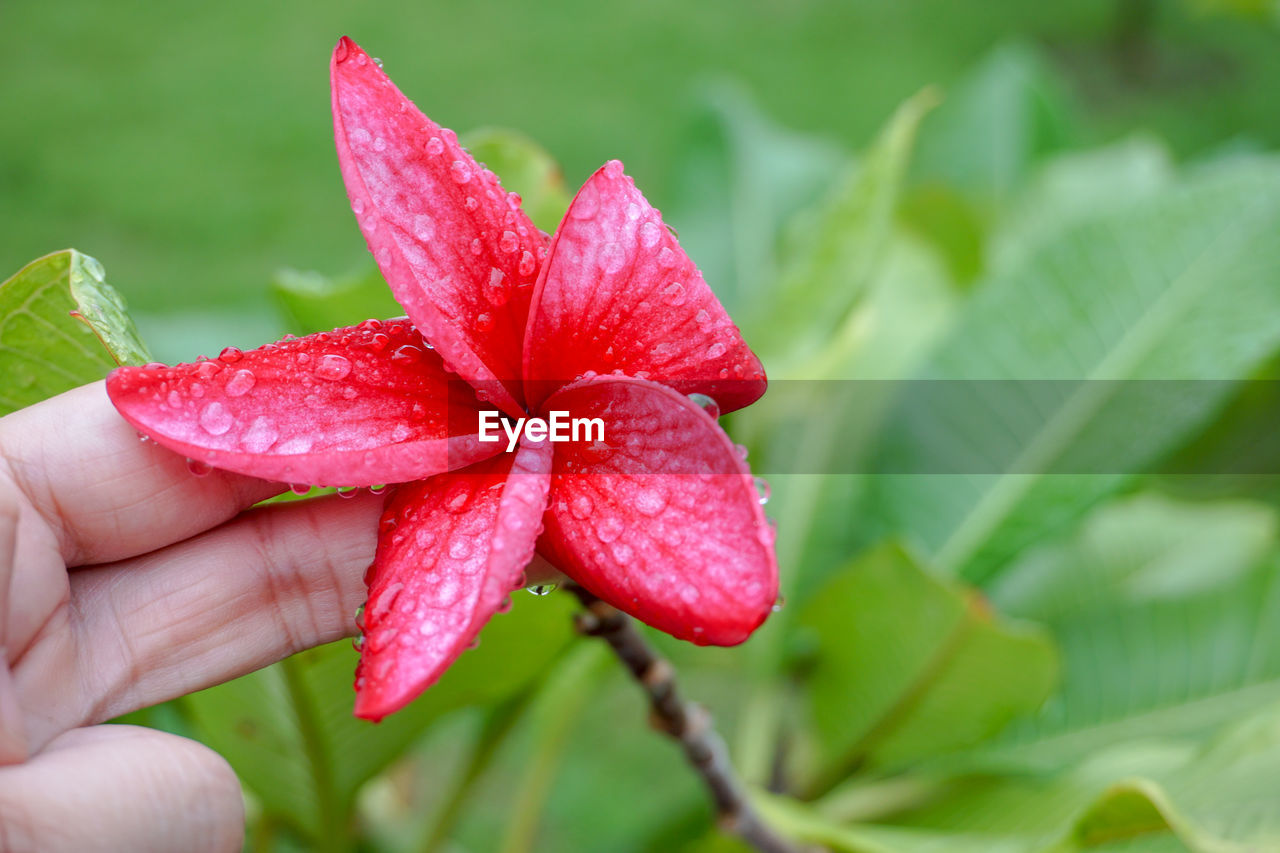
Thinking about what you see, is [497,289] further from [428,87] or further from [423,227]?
[428,87]

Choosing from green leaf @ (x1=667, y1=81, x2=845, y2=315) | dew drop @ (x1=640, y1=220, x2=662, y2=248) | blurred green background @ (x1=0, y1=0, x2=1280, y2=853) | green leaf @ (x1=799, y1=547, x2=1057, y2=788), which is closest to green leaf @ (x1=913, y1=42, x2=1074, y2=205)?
blurred green background @ (x1=0, y1=0, x2=1280, y2=853)

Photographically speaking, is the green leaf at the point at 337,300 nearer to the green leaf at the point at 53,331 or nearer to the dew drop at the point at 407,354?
the green leaf at the point at 53,331

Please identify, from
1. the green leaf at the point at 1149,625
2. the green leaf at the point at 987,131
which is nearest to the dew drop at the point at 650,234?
the green leaf at the point at 1149,625

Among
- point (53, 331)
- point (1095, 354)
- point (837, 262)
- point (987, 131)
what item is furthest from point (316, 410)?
point (987, 131)

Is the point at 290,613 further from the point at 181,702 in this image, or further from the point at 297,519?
the point at 181,702

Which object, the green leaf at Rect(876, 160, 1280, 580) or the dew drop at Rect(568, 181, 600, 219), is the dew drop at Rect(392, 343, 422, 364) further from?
the green leaf at Rect(876, 160, 1280, 580)

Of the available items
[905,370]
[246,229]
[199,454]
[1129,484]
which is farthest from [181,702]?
[246,229]

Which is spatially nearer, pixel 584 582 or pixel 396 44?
pixel 584 582
